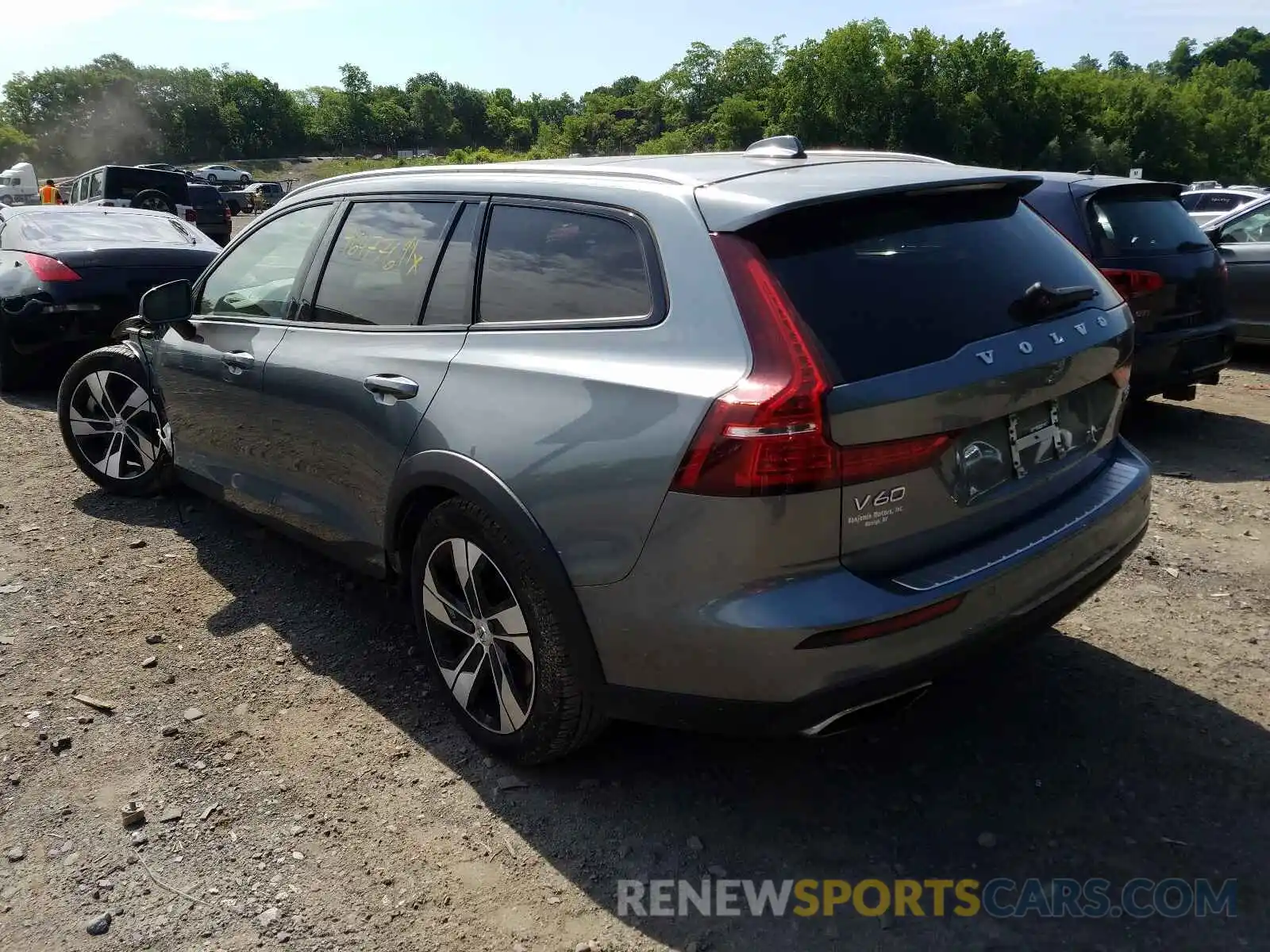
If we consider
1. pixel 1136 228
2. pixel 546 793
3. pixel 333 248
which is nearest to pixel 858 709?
pixel 546 793

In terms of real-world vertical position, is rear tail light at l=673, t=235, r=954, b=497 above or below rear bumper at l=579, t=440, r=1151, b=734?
above

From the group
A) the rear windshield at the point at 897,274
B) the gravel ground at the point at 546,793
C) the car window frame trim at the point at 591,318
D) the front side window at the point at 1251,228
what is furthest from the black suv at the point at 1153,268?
the car window frame trim at the point at 591,318

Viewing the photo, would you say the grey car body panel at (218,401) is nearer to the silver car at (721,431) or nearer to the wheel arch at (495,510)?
the silver car at (721,431)

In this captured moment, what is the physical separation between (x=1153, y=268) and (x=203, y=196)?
75.5ft

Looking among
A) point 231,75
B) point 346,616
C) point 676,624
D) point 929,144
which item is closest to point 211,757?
point 346,616

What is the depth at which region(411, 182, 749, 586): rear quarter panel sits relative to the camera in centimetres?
233

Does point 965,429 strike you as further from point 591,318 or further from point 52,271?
point 52,271

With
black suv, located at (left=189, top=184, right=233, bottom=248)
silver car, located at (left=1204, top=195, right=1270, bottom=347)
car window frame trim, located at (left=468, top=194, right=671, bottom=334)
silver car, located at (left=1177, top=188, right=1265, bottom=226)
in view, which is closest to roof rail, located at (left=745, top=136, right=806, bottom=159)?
car window frame trim, located at (left=468, top=194, right=671, bottom=334)

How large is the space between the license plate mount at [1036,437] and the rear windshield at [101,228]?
24.1 feet

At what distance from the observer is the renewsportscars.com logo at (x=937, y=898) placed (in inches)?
93.2

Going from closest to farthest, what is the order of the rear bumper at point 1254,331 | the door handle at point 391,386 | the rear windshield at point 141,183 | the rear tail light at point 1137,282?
the door handle at point 391,386 → the rear tail light at point 1137,282 → the rear bumper at point 1254,331 → the rear windshield at point 141,183

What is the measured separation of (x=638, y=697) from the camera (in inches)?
98.5

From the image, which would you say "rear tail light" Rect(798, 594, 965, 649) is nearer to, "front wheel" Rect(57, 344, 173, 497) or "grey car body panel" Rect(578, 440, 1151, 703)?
"grey car body panel" Rect(578, 440, 1151, 703)

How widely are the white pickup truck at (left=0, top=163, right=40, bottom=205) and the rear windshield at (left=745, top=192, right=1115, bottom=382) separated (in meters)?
34.1
